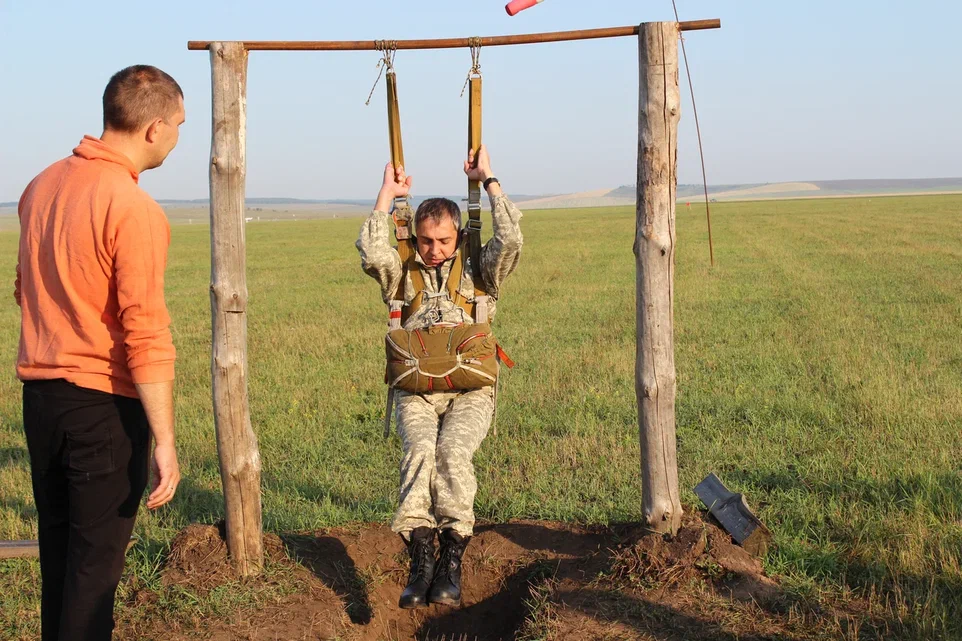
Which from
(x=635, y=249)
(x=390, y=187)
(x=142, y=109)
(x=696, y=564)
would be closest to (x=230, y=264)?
(x=390, y=187)

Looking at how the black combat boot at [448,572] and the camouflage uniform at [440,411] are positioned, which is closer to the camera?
the black combat boot at [448,572]

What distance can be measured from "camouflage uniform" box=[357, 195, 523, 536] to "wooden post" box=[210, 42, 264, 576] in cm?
77

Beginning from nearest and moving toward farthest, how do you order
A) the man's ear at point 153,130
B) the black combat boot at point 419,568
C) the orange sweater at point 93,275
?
1. the orange sweater at point 93,275
2. the man's ear at point 153,130
3. the black combat boot at point 419,568

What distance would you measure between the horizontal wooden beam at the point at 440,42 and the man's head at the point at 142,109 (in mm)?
1613

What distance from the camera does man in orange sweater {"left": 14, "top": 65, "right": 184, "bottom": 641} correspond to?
11.6ft

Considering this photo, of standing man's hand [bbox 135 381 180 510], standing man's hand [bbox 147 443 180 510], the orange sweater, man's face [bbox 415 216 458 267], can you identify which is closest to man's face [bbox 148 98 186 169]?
the orange sweater

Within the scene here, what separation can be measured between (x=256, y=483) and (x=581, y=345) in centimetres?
959

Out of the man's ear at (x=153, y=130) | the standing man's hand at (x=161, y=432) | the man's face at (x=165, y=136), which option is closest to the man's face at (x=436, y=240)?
the man's face at (x=165, y=136)

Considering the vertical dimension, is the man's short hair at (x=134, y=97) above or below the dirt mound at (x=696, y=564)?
above

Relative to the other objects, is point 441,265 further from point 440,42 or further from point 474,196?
point 440,42

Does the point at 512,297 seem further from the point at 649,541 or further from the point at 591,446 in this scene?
the point at 649,541

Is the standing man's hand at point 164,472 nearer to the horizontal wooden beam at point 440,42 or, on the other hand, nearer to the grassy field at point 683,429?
the grassy field at point 683,429

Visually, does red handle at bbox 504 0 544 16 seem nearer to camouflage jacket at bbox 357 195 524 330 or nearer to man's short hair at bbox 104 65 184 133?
camouflage jacket at bbox 357 195 524 330

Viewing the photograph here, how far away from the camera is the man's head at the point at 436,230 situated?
221 inches
